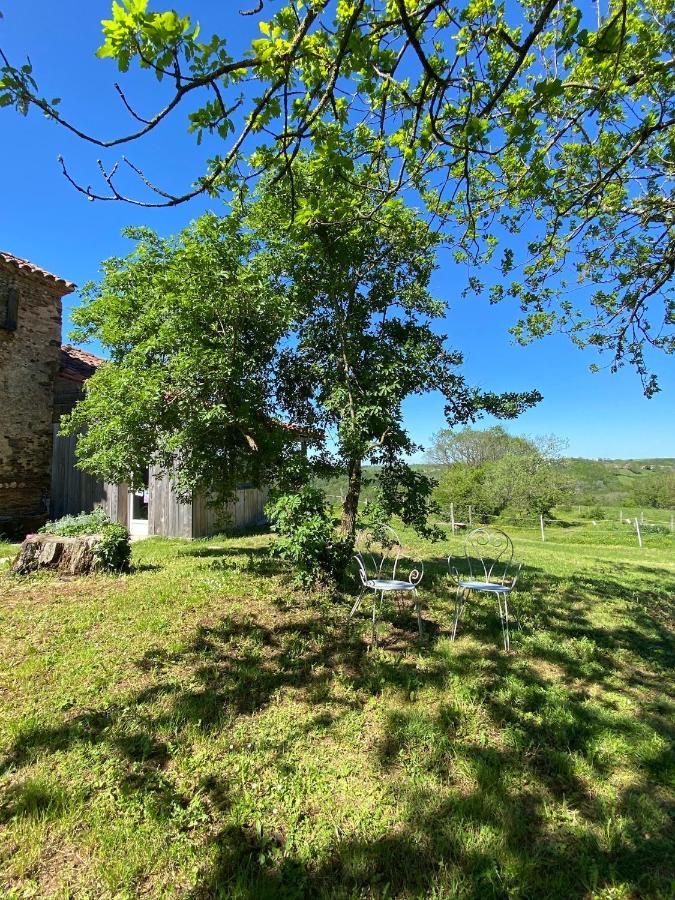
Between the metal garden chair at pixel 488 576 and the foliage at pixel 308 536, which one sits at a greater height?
the foliage at pixel 308 536

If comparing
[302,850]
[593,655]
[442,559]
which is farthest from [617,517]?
[302,850]

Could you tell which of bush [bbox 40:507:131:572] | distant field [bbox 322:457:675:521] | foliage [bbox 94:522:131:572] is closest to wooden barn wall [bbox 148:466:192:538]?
bush [bbox 40:507:131:572]

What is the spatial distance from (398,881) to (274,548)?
357cm

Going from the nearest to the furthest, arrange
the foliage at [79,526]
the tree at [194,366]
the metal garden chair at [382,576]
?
the metal garden chair at [382,576], the tree at [194,366], the foliage at [79,526]

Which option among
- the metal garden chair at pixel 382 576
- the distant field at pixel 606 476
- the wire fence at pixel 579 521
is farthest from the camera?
the distant field at pixel 606 476

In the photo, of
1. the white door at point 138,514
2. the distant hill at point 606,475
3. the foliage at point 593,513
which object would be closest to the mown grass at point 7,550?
the white door at point 138,514

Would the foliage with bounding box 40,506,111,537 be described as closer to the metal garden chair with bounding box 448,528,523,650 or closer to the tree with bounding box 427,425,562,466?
the metal garden chair with bounding box 448,528,523,650

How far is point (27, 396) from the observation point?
10805 mm

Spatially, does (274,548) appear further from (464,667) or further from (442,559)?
(442,559)

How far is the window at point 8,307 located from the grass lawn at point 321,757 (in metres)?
8.09

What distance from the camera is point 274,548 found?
5281mm

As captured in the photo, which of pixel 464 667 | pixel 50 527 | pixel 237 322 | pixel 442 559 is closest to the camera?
pixel 464 667

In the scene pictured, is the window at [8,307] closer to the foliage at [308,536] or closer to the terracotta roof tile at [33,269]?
the terracotta roof tile at [33,269]

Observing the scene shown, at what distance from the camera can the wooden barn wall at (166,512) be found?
11.5 m
